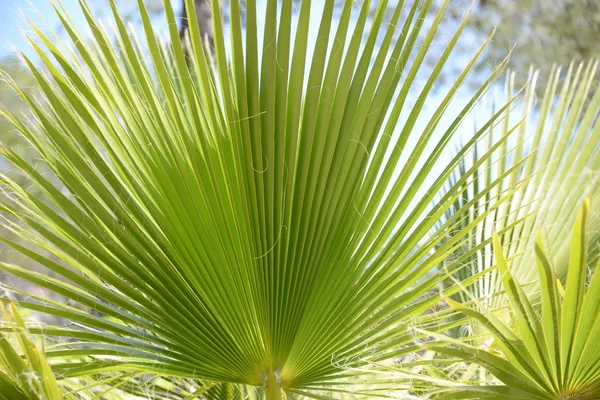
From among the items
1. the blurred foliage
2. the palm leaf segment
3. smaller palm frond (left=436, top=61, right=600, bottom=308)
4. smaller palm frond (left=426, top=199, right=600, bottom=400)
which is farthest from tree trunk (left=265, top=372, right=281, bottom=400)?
the blurred foliage

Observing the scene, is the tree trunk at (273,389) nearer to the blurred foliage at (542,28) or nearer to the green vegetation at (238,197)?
the green vegetation at (238,197)

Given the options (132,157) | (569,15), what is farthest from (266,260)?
(569,15)

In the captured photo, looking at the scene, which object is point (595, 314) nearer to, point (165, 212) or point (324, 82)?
point (324, 82)

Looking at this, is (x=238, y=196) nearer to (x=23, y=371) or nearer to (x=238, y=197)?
(x=238, y=197)

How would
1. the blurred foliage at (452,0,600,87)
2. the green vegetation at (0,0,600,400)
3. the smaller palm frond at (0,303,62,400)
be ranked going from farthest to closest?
the blurred foliage at (452,0,600,87) → the green vegetation at (0,0,600,400) → the smaller palm frond at (0,303,62,400)

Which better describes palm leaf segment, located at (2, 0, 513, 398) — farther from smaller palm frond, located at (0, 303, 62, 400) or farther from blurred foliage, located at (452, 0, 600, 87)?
blurred foliage, located at (452, 0, 600, 87)
